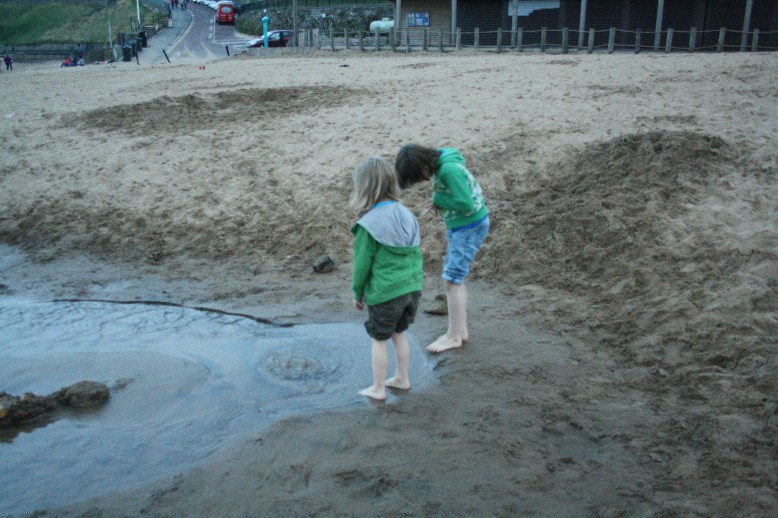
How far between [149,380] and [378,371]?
157 cm

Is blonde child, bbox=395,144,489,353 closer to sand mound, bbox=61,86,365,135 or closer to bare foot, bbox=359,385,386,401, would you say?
bare foot, bbox=359,385,386,401

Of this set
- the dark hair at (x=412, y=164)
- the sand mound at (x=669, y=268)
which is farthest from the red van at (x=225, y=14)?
the dark hair at (x=412, y=164)

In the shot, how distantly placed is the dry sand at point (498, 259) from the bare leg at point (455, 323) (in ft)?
0.41

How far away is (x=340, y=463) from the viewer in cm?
355

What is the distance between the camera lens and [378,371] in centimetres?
418

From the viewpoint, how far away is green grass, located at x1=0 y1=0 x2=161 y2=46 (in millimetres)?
67375

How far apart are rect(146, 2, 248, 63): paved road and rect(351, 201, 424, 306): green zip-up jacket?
1226 inches

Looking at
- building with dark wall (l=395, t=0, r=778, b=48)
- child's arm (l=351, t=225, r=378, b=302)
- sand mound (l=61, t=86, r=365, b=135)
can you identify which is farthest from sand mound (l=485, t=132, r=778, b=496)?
building with dark wall (l=395, t=0, r=778, b=48)

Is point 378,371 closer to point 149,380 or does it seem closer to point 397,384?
point 397,384

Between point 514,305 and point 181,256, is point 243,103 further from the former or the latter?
point 514,305

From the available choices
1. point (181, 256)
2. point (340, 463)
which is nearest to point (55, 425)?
point (340, 463)

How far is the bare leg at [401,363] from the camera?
167 inches

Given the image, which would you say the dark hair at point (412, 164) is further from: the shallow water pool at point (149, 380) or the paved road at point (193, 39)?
the paved road at point (193, 39)

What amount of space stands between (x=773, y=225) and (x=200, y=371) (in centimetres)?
463
